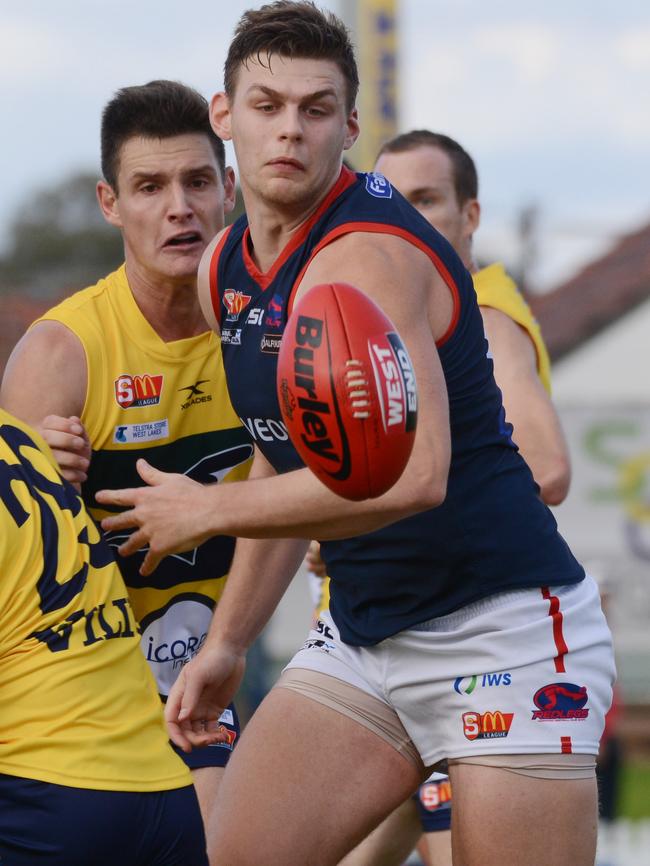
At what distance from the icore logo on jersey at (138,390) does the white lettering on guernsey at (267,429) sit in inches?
24.2

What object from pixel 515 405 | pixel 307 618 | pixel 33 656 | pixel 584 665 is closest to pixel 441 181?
pixel 515 405

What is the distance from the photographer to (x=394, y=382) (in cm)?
259

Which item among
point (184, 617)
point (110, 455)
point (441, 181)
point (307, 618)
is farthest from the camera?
point (307, 618)

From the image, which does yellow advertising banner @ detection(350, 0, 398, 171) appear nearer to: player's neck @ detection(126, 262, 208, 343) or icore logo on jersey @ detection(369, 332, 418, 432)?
player's neck @ detection(126, 262, 208, 343)

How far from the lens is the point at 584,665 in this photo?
340 centimetres

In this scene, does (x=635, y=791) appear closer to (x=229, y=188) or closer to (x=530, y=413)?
(x=530, y=413)

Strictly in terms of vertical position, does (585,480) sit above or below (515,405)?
below

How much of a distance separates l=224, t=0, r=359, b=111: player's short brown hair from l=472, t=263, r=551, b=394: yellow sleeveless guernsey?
3.83 feet

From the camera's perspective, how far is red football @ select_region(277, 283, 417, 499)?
8.46 ft

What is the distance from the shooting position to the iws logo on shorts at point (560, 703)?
334cm

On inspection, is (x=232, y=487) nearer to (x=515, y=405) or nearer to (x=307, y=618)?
(x=515, y=405)

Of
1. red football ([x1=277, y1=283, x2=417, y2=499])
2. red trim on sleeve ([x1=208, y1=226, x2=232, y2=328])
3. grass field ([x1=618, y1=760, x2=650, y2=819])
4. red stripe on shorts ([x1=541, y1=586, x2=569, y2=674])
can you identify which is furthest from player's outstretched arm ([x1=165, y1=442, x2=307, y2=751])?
grass field ([x1=618, y1=760, x2=650, y2=819])

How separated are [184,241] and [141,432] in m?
0.56

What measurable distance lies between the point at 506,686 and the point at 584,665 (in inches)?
7.6
